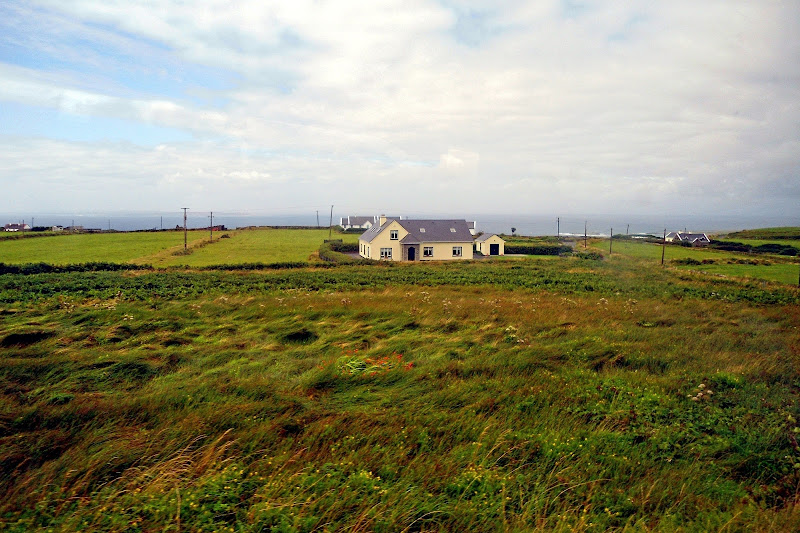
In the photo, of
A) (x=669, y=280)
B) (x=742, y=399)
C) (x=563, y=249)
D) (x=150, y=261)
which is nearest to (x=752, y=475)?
(x=742, y=399)

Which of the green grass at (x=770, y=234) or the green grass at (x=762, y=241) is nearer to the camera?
the green grass at (x=770, y=234)

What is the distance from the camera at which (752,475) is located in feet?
18.5

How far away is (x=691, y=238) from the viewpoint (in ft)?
283

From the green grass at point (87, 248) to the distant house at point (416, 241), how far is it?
2565cm

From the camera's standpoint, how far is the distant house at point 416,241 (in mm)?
54750

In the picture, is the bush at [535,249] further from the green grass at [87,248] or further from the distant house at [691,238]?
the green grass at [87,248]

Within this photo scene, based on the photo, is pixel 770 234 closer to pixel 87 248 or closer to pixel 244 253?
pixel 244 253

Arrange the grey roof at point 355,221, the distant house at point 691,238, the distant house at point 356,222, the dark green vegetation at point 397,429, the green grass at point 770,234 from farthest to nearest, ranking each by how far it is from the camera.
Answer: the grey roof at point 355,221
the distant house at point 356,222
the distant house at point 691,238
the green grass at point 770,234
the dark green vegetation at point 397,429

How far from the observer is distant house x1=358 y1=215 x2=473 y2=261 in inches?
2156

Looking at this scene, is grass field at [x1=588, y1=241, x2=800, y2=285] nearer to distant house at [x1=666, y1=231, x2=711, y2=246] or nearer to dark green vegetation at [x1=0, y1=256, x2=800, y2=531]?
distant house at [x1=666, y1=231, x2=711, y2=246]

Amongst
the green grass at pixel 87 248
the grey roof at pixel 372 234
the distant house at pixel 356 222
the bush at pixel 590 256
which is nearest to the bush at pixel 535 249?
the bush at pixel 590 256

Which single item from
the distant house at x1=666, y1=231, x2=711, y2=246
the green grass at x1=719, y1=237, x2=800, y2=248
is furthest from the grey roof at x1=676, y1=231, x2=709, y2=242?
the green grass at x1=719, y1=237, x2=800, y2=248

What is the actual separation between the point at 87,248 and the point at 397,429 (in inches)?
2549

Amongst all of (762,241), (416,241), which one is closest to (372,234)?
(416,241)
